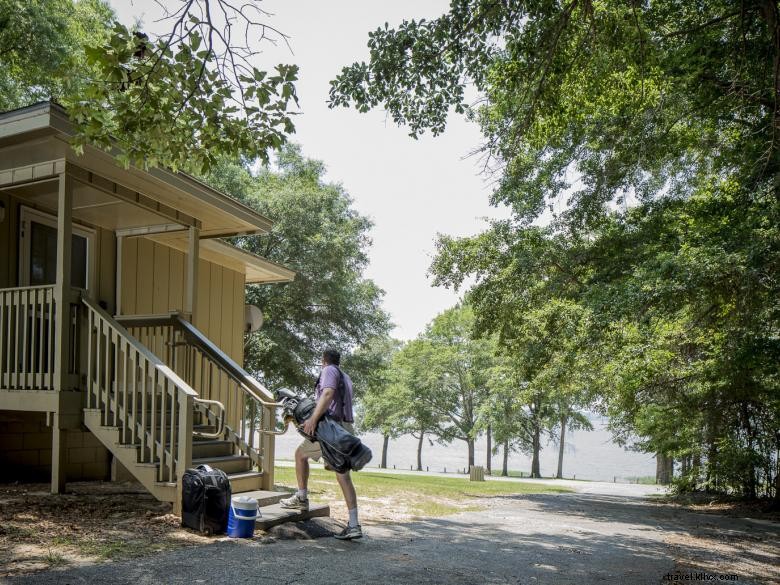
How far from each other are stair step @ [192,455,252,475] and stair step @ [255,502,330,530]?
799 millimetres

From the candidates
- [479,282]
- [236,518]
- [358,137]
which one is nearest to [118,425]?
[236,518]

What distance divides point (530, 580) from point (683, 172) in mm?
10837

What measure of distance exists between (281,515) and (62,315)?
3068mm

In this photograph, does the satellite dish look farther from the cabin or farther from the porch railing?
the porch railing

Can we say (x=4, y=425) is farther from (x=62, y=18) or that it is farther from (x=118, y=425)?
(x=62, y=18)

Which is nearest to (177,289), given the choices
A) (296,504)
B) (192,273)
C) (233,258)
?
(233,258)

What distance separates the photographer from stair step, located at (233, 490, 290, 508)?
6602mm

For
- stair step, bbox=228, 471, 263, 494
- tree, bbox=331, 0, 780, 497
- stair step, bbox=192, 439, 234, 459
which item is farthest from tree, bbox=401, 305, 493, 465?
stair step, bbox=228, 471, 263, 494

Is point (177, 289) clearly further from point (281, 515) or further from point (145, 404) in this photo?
point (281, 515)

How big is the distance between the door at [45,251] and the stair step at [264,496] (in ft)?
11.7

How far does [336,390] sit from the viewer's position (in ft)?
19.5

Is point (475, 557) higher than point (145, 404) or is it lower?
lower

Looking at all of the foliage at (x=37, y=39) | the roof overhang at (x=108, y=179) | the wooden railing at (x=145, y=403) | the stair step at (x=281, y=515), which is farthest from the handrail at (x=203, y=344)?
the foliage at (x=37, y=39)

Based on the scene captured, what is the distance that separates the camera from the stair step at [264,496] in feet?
21.7
